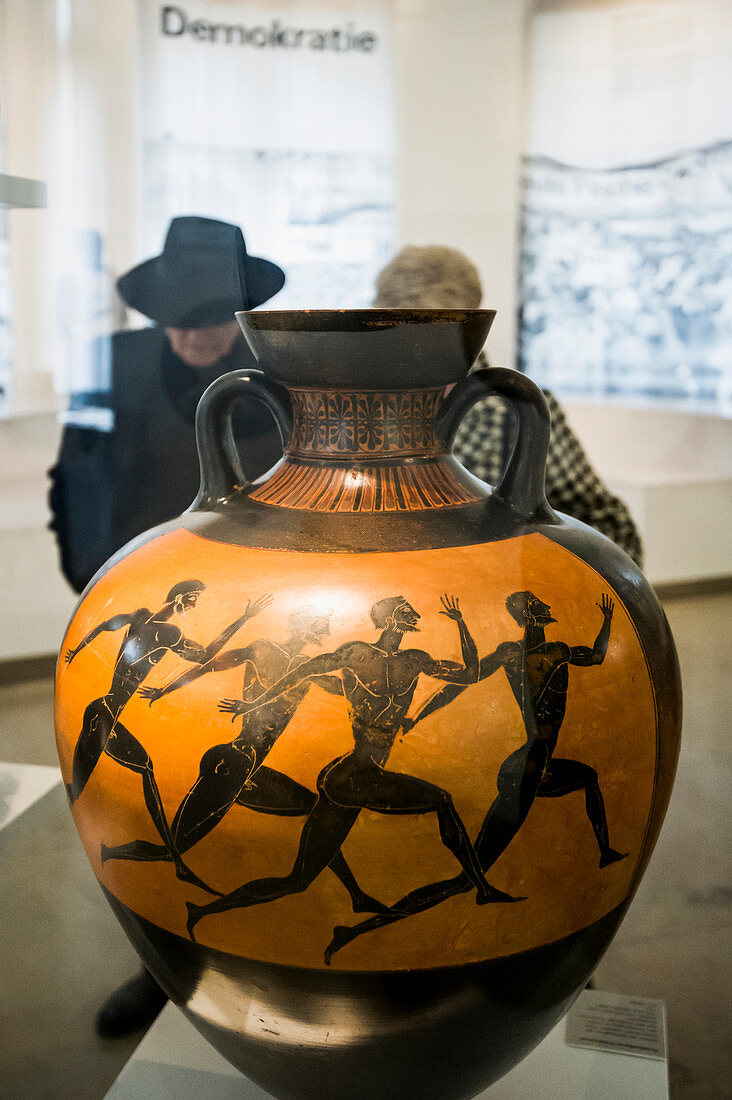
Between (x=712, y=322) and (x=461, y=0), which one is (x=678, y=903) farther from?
(x=461, y=0)

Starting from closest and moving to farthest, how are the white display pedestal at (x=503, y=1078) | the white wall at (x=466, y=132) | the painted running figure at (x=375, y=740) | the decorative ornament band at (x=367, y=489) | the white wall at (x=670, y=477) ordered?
the painted running figure at (x=375, y=740) → the decorative ornament band at (x=367, y=489) → the white display pedestal at (x=503, y=1078) → the white wall at (x=466, y=132) → the white wall at (x=670, y=477)

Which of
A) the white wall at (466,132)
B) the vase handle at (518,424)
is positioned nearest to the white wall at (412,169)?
the white wall at (466,132)

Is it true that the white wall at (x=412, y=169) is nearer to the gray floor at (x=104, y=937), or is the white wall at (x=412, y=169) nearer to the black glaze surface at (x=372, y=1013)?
the gray floor at (x=104, y=937)

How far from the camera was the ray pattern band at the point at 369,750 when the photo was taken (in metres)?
0.68

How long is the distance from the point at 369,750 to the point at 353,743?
0.04 feet

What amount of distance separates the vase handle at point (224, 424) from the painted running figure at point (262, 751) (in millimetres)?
212

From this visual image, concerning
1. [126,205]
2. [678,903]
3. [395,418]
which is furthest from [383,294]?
[678,903]

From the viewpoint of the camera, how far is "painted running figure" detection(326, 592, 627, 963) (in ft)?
2.31

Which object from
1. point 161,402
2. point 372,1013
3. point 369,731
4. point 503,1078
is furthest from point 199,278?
point 503,1078

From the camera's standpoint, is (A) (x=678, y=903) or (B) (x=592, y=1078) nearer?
(B) (x=592, y=1078)

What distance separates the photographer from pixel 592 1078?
1.05m

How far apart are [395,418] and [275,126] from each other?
678mm

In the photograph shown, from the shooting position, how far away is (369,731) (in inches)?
26.6

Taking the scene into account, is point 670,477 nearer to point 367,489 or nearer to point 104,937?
point 367,489
